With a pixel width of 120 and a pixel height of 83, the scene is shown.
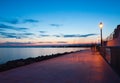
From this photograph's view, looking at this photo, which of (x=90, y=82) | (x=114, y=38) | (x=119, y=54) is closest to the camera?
(x=90, y=82)

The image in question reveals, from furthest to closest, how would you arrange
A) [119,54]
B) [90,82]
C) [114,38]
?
[114,38], [119,54], [90,82]

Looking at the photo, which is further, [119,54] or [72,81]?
[119,54]

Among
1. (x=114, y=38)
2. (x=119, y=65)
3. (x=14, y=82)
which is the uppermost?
(x=114, y=38)

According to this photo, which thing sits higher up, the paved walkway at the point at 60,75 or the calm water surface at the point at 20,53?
the paved walkway at the point at 60,75

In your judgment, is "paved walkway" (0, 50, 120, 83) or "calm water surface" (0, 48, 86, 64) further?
"calm water surface" (0, 48, 86, 64)

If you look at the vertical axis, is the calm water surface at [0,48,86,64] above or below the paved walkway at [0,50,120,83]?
below

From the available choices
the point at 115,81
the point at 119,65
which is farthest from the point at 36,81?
the point at 119,65

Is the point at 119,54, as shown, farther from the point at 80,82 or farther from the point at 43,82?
the point at 43,82

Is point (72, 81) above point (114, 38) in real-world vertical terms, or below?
below

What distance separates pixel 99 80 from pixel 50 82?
201cm

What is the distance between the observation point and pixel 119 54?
9188 mm

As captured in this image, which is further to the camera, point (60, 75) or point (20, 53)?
point (20, 53)

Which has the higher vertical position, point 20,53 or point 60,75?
point 60,75

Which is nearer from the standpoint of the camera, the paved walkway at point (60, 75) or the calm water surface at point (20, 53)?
the paved walkway at point (60, 75)
